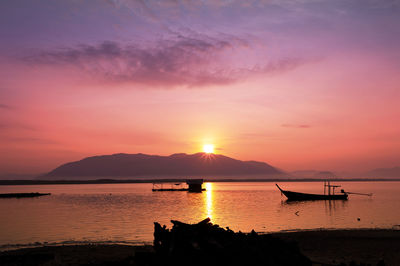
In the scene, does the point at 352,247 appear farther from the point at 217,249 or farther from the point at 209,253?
the point at 209,253

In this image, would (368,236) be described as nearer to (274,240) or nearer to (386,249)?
(386,249)

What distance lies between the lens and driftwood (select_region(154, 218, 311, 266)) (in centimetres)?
1253

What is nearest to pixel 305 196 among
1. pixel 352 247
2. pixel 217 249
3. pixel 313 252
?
pixel 352 247

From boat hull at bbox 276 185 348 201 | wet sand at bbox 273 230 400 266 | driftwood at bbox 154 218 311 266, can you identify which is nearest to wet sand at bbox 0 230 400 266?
wet sand at bbox 273 230 400 266

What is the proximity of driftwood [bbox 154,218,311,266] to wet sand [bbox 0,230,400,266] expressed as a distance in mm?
4154

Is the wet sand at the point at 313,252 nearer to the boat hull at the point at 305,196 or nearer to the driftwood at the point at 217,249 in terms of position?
the driftwood at the point at 217,249

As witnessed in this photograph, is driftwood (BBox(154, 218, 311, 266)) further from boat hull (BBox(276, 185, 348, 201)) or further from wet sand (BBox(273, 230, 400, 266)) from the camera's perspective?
boat hull (BBox(276, 185, 348, 201))

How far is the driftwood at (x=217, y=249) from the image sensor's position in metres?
12.5

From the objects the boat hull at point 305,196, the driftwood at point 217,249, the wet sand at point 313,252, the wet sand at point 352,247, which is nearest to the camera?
the driftwood at point 217,249

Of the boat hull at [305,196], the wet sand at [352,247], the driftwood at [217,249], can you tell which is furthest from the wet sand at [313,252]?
the boat hull at [305,196]

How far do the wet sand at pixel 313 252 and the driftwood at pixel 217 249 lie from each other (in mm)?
4154

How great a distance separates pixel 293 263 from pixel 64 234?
2608 cm

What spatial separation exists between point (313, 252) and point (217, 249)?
10910 mm

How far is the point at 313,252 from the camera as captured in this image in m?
21.4
